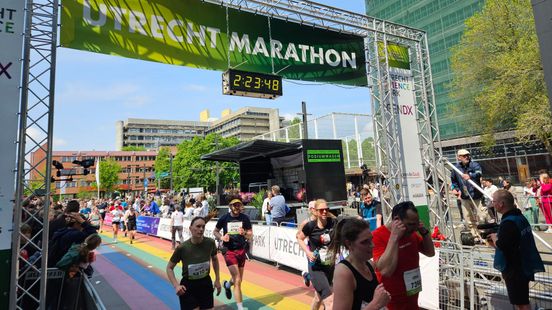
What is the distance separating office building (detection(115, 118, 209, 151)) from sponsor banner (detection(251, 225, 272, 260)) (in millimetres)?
116435

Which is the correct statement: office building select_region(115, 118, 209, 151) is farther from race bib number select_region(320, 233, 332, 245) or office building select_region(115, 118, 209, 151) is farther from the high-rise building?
race bib number select_region(320, 233, 332, 245)

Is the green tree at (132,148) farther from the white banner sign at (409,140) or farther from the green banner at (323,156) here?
the white banner sign at (409,140)

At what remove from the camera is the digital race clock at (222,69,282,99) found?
25.7ft

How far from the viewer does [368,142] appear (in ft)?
97.9

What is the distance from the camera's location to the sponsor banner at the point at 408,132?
28.6ft

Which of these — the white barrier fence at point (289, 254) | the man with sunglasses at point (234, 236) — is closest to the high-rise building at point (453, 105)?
the white barrier fence at point (289, 254)

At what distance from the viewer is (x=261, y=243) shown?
1030 cm

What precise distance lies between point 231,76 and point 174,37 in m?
1.58

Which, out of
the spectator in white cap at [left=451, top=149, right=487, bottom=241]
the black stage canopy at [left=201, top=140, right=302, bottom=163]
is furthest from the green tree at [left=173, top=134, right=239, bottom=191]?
the spectator in white cap at [left=451, top=149, right=487, bottom=241]

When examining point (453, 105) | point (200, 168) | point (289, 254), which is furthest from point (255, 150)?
point (200, 168)

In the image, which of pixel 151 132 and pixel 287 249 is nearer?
pixel 287 249

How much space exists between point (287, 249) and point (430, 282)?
4.11 meters

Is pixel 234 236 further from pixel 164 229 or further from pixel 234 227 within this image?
pixel 164 229

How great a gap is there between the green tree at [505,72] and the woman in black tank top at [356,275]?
24.0m
